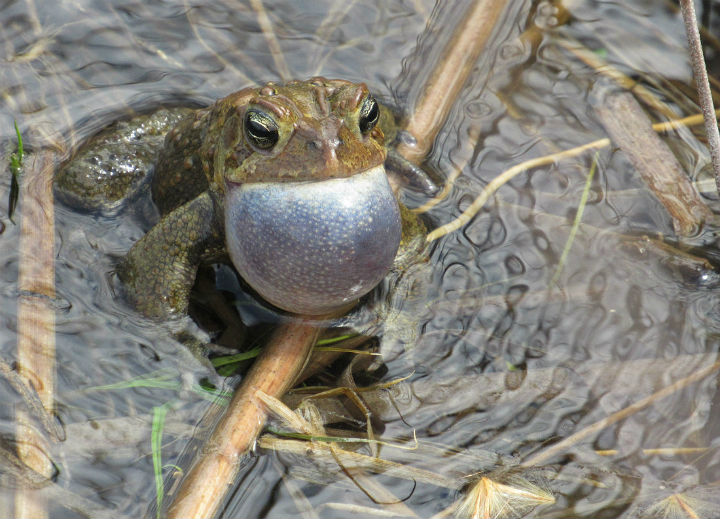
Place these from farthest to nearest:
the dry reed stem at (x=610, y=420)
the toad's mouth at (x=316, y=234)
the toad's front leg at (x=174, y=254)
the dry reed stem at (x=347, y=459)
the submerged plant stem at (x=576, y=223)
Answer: the submerged plant stem at (x=576, y=223) < the toad's front leg at (x=174, y=254) < the dry reed stem at (x=610, y=420) < the dry reed stem at (x=347, y=459) < the toad's mouth at (x=316, y=234)

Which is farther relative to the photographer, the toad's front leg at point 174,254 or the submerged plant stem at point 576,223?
the submerged plant stem at point 576,223

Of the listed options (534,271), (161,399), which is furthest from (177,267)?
(534,271)

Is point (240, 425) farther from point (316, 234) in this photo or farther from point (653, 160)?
point (653, 160)

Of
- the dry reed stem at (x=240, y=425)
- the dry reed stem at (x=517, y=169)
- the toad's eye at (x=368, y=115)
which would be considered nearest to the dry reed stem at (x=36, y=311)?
the dry reed stem at (x=240, y=425)

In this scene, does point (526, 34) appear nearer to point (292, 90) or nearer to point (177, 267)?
point (292, 90)

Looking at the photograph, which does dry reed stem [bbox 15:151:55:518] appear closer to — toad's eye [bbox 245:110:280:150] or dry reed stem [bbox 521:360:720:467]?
toad's eye [bbox 245:110:280:150]

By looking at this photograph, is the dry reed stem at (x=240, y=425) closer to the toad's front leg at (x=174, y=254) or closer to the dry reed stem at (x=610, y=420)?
the toad's front leg at (x=174, y=254)

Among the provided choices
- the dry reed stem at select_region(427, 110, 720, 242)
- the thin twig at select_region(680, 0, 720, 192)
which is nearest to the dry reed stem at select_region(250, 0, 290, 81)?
the dry reed stem at select_region(427, 110, 720, 242)
